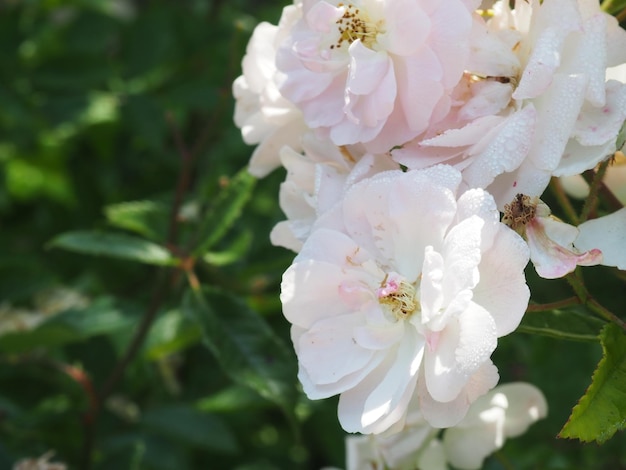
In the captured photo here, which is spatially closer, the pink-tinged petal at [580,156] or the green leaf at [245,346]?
the pink-tinged petal at [580,156]

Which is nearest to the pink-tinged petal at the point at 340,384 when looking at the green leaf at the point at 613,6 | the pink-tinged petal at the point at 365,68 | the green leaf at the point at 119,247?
the pink-tinged petal at the point at 365,68

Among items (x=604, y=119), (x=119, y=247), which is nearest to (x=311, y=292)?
(x=604, y=119)

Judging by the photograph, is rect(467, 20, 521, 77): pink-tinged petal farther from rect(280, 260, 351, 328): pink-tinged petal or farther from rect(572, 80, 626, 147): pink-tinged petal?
rect(280, 260, 351, 328): pink-tinged petal

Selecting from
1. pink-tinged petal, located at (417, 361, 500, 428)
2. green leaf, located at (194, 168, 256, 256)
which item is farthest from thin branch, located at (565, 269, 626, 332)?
green leaf, located at (194, 168, 256, 256)

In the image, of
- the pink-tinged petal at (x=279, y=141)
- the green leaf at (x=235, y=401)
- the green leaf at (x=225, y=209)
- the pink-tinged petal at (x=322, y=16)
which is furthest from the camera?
the green leaf at (x=235, y=401)

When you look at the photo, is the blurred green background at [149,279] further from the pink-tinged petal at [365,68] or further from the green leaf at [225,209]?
the pink-tinged petal at [365,68]

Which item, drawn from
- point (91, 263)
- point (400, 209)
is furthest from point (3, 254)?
point (400, 209)

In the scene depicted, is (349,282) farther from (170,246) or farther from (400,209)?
(170,246)

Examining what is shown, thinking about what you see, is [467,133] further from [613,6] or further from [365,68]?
[613,6]
